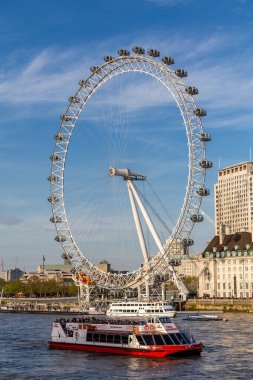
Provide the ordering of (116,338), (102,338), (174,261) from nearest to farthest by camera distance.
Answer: (116,338) < (102,338) < (174,261)

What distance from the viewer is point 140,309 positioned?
296ft

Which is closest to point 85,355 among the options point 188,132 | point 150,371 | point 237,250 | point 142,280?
point 150,371

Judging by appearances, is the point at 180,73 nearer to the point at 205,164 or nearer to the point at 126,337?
the point at 205,164

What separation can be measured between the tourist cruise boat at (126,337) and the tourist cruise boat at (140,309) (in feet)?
101

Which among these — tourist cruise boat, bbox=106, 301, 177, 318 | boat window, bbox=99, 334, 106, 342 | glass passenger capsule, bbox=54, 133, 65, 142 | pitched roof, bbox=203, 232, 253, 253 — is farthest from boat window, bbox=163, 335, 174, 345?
pitched roof, bbox=203, 232, 253, 253

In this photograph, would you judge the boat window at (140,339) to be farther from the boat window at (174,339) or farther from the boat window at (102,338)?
the boat window at (102,338)

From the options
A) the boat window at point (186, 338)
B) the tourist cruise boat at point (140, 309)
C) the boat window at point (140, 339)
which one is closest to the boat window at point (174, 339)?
the boat window at point (186, 338)

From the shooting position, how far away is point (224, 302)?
115812 mm

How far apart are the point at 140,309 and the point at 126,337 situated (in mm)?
38393

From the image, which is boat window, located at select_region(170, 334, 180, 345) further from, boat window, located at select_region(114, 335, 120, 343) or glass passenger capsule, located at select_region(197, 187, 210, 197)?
glass passenger capsule, located at select_region(197, 187, 210, 197)

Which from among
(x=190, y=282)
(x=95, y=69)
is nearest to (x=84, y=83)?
(x=95, y=69)

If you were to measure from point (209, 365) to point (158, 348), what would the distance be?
16.6 feet

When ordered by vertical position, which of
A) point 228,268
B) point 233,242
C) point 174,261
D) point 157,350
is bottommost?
point 157,350

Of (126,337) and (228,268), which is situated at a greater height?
(228,268)
